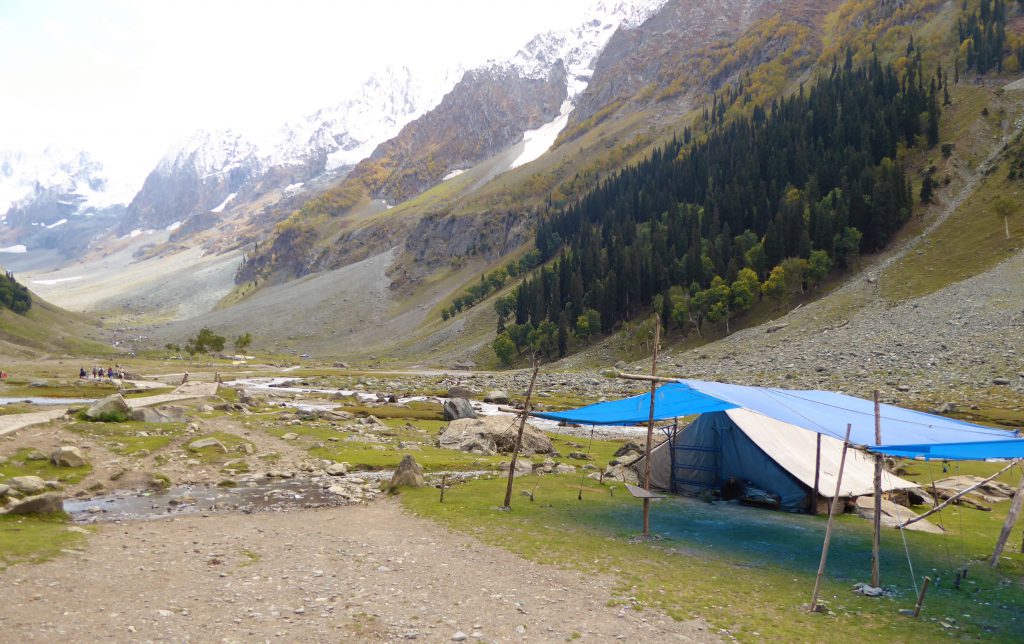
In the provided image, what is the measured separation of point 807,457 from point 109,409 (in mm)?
37098

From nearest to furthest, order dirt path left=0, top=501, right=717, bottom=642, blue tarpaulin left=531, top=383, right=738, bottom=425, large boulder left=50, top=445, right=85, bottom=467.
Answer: dirt path left=0, top=501, right=717, bottom=642
blue tarpaulin left=531, top=383, right=738, bottom=425
large boulder left=50, top=445, right=85, bottom=467

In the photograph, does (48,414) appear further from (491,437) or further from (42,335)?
(42,335)

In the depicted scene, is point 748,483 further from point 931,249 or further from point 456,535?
point 931,249

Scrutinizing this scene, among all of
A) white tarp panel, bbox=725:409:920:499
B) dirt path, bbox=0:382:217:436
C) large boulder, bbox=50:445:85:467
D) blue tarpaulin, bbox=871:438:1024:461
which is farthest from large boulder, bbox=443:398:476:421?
blue tarpaulin, bbox=871:438:1024:461

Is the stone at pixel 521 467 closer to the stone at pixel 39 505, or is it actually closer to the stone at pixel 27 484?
the stone at pixel 39 505

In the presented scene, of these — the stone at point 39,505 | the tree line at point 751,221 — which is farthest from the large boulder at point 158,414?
the tree line at point 751,221

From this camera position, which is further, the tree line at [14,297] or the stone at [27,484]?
the tree line at [14,297]

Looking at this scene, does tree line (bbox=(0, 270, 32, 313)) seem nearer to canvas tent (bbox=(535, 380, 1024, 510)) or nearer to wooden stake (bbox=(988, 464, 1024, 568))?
canvas tent (bbox=(535, 380, 1024, 510))

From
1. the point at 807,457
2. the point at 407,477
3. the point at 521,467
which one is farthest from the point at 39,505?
the point at 807,457

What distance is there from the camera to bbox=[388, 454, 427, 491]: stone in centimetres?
2495

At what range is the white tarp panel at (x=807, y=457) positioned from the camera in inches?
855

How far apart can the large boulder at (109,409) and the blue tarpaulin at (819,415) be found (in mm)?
27233

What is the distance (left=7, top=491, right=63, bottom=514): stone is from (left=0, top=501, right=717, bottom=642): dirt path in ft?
7.59

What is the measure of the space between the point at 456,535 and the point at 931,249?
91.7m
